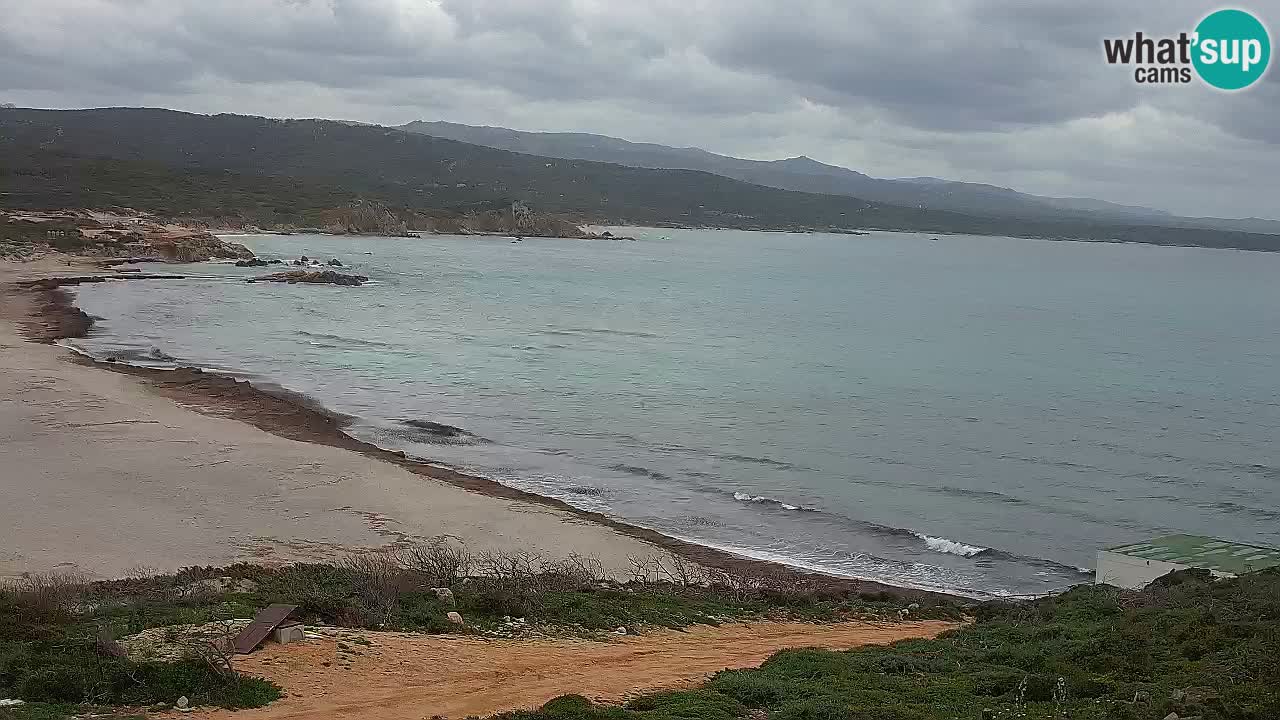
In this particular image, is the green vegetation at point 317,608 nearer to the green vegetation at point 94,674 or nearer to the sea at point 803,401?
the green vegetation at point 94,674

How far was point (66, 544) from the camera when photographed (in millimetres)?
17875

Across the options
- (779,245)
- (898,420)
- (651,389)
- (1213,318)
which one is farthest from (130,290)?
(779,245)

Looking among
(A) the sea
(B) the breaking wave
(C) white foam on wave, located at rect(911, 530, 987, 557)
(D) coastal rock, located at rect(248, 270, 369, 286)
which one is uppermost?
(D) coastal rock, located at rect(248, 270, 369, 286)

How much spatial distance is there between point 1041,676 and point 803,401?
3071 centimetres

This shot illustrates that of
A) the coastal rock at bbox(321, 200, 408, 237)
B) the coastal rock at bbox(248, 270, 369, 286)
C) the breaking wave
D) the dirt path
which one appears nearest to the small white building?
the dirt path

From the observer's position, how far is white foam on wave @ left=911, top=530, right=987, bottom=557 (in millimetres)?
22531

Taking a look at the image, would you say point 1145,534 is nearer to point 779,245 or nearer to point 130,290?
point 130,290

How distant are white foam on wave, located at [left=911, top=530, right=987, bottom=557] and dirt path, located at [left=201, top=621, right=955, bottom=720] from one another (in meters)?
10.9

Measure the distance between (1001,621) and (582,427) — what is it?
2073 centimetres

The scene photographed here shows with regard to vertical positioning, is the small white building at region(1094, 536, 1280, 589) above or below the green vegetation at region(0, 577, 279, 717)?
below

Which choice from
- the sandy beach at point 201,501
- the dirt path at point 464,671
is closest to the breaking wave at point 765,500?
the sandy beach at point 201,501

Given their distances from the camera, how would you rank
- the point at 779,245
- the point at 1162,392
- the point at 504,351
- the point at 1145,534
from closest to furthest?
the point at 1145,534
the point at 1162,392
the point at 504,351
the point at 779,245

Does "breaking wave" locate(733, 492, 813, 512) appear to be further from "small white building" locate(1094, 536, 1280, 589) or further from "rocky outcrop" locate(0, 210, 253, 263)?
"rocky outcrop" locate(0, 210, 253, 263)

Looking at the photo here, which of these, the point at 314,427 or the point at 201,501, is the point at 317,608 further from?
the point at 314,427
